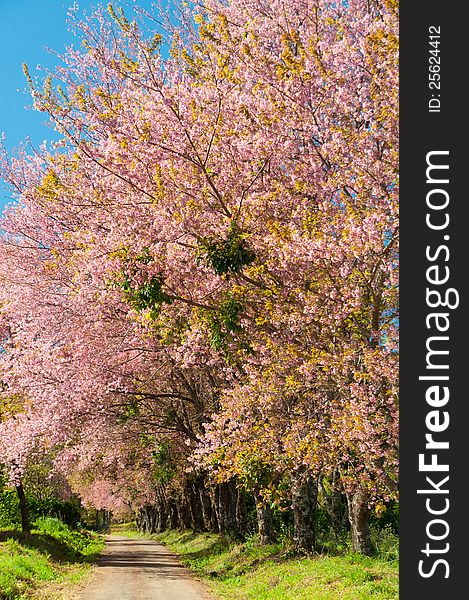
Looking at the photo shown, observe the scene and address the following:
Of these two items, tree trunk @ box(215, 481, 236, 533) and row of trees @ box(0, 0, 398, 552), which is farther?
tree trunk @ box(215, 481, 236, 533)

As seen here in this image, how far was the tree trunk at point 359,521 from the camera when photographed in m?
16.0

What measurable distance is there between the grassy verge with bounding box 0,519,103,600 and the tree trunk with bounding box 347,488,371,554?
708cm

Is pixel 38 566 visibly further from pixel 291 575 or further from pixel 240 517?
pixel 240 517

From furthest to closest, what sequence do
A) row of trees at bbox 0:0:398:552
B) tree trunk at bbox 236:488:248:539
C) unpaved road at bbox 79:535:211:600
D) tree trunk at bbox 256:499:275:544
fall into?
tree trunk at bbox 236:488:248:539 < tree trunk at bbox 256:499:275:544 < unpaved road at bbox 79:535:211:600 < row of trees at bbox 0:0:398:552

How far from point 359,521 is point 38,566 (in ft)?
33.0

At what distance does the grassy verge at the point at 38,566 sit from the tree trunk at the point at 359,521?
708 centimetres

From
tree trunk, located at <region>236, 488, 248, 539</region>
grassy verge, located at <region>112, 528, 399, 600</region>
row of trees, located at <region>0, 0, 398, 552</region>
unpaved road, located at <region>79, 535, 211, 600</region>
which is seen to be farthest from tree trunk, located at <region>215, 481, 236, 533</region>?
row of trees, located at <region>0, 0, 398, 552</region>

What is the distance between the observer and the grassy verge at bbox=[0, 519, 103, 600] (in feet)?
52.1

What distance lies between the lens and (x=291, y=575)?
1620cm

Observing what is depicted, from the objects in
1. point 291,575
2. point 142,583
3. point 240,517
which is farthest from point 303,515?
point 240,517

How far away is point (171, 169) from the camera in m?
12.4

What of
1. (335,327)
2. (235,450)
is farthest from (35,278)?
(335,327)

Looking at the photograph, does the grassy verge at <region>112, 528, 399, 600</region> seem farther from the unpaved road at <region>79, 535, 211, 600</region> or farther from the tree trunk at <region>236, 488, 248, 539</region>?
the tree trunk at <region>236, 488, 248, 539</region>

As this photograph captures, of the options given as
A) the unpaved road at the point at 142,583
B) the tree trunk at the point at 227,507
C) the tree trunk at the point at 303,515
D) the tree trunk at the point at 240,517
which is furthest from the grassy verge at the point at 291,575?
the tree trunk at the point at 227,507
